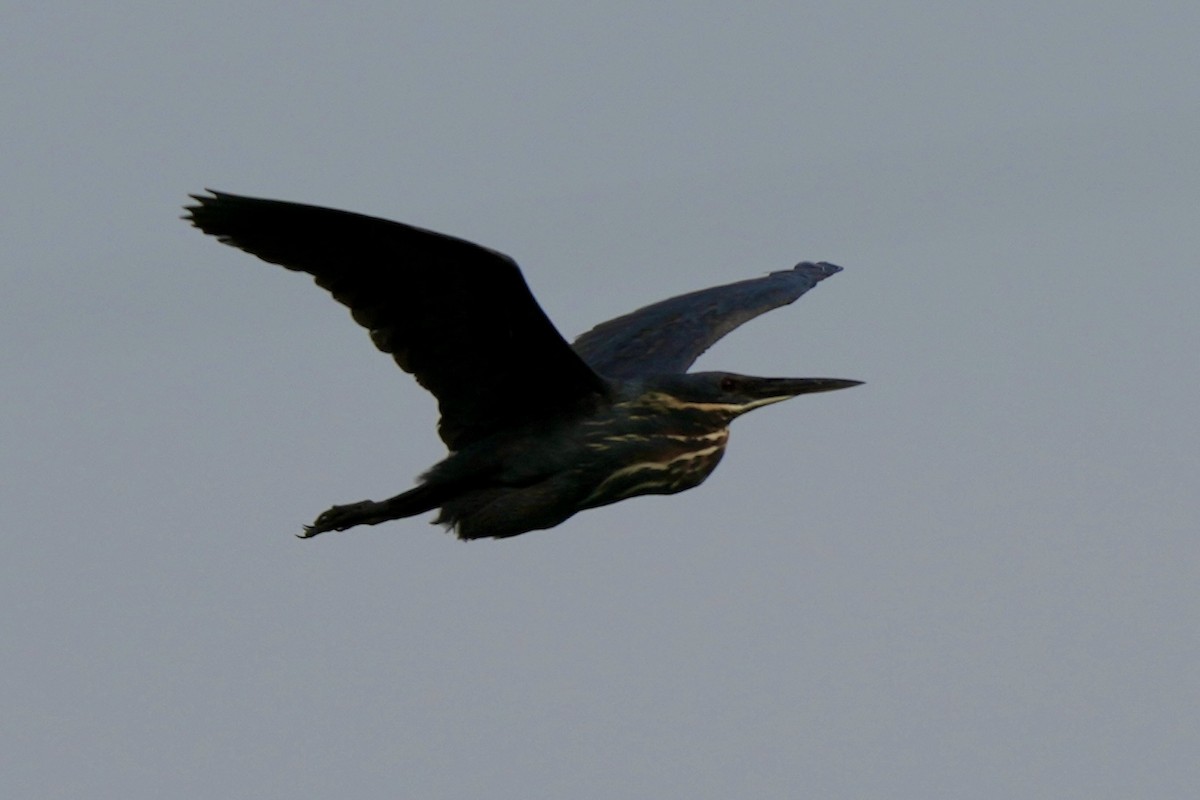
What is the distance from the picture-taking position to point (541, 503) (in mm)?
13352

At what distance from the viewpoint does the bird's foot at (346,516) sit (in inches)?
533

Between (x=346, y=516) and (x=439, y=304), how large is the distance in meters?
1.43

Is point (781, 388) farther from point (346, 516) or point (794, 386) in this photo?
point (346, 516)

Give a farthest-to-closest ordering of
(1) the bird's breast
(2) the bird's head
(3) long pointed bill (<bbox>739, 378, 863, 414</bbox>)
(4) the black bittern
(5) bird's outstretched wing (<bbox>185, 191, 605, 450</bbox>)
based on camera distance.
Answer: (3) long pointed bill (<bbox>739, 378, 863, 414</bbox>) < (2) the bird's head < (1) the bird's breast < (4) the black bittern < (5) bird's outstretched wing (<bbox>185, 191, 605, 450</bbox>)

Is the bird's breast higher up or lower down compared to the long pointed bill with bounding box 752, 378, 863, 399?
lower down

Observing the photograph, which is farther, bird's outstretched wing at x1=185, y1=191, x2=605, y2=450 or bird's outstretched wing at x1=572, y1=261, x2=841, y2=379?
bird's outstretched wing at x1=572, y1=261, x2=841, y2=379

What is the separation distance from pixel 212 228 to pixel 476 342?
1637 mm

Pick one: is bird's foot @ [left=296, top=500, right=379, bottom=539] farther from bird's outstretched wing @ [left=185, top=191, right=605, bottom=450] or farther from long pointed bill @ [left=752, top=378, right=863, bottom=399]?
long pointed bill @ [left=752, top=378, right=863, bottom=399]

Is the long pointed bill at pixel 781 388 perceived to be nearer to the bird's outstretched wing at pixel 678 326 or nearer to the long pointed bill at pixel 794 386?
the long pointed bill at pixel 794 386

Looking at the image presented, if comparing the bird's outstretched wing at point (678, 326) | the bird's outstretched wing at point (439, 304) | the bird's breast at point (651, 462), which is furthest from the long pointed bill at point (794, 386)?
the bird's outstretched wing at point (678, 326)

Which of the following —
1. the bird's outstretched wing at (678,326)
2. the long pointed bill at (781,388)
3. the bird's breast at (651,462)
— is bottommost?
the bird's breast at (651,462)

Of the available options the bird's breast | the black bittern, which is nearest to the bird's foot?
the black bittern

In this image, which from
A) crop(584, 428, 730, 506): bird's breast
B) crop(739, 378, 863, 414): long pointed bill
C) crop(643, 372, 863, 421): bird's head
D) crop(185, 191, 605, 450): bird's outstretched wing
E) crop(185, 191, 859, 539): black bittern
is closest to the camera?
crop(185, 191, 605, 450): bird's outstretched wing

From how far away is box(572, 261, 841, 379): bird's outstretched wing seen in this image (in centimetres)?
1523
